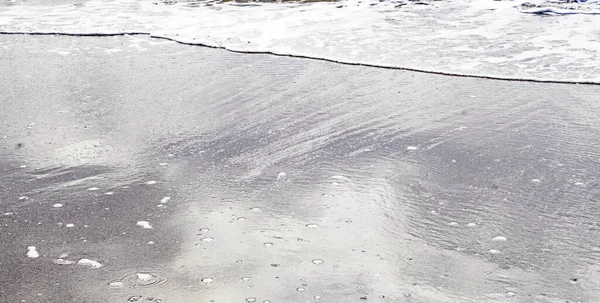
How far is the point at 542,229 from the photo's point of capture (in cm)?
412

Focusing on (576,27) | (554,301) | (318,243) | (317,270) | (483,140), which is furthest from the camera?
(576,27)

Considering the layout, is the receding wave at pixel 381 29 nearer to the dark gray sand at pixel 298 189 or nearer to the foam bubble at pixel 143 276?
the dark gray sand at pixel 298 189

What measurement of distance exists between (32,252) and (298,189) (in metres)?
1.68

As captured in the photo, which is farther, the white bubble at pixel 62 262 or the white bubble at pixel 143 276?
the white bubble at pixel 62 262

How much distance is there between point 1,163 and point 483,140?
3570 mm

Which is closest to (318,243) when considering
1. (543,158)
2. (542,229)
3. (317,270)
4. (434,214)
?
(317,270)

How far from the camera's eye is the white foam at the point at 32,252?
12.9 feet

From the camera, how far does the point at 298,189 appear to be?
4789 millimetres

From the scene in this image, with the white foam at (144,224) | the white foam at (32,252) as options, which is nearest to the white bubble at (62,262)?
the white foam at (32,252)

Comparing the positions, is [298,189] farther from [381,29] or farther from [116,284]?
[381,29]

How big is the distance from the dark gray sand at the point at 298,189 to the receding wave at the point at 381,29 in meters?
0.83

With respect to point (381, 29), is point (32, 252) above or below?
below

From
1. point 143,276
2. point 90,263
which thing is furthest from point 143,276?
point 90,263

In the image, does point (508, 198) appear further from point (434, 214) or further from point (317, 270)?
point (317, 270)
